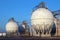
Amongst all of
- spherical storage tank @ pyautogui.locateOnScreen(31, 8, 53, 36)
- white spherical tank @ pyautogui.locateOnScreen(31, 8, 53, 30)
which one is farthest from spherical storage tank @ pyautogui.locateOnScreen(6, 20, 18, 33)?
spherical storage tank @ pyautogui.locateOnScreen(31, 8, 53, 36)

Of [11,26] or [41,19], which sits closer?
[41,19]

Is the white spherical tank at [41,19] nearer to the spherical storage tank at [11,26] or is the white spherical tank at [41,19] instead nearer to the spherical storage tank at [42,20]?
the spherical storage tank at [42,20]

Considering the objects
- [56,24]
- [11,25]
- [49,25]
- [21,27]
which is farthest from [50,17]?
[21,27]

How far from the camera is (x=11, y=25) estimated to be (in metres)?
36.6

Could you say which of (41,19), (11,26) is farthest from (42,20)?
(11,26)

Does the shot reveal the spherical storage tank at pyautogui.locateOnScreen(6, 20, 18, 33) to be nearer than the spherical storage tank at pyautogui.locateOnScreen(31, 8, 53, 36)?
No

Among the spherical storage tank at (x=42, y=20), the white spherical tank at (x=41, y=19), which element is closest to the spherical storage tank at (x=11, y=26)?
the white spherical tank at (x=41, y=19)

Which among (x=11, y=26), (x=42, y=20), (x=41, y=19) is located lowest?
(x=11, y=26)

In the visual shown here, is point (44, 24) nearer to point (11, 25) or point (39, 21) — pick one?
point (39, 21)

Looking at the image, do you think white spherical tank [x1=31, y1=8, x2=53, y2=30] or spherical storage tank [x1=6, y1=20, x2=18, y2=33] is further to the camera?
spherical storage tank [x1=6, y1=20, x2=18, y2=33]

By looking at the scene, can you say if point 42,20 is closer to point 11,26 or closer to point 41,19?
point 41,19

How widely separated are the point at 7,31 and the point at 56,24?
10.7 meters

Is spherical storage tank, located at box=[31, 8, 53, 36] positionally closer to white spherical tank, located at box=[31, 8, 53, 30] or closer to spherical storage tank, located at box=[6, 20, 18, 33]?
white spherical tank, located at box=[31, 8, 53, 30]

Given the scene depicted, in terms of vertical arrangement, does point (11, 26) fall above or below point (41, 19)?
below
